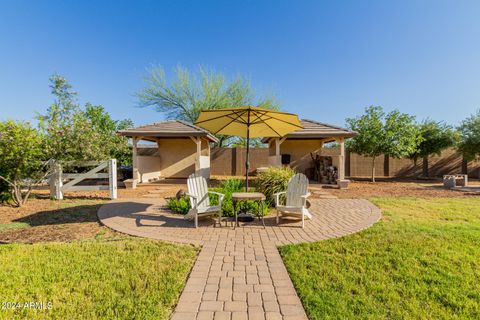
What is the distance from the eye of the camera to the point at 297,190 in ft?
17.8

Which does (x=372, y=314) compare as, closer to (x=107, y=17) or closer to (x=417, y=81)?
(x=417, y=81)

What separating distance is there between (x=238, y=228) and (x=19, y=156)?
6.65 metres

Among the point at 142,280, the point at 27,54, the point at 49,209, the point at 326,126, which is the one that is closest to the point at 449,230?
the point at 142,280

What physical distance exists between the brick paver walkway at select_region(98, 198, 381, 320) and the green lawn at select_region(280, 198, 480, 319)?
29 centimetres

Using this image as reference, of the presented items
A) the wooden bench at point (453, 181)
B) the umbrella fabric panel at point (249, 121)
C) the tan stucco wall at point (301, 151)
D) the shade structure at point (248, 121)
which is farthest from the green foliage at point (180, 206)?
the wooden bench at point (453, 181)

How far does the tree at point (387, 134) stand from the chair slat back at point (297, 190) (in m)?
9.02

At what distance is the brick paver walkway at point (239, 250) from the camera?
2277 millimetres

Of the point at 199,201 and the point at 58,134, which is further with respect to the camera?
the point at 58,134

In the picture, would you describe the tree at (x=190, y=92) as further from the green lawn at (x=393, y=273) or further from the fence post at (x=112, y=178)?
the green lawn at (x=393, y=273)

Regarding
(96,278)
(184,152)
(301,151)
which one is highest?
(301,151)

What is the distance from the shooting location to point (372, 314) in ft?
7.14

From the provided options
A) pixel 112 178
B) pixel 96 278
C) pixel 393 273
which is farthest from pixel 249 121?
pixel 112 178

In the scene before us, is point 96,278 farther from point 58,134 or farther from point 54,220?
point 58,134

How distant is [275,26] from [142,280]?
1381cm
